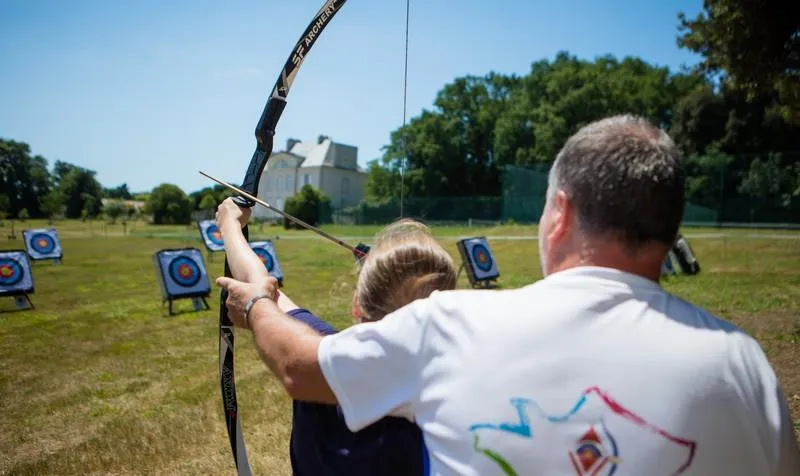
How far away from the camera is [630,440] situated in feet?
2.99

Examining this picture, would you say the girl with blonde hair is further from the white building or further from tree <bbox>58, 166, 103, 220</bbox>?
the white building

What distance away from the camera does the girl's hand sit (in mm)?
1972

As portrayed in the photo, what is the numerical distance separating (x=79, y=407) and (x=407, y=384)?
4.54 metres

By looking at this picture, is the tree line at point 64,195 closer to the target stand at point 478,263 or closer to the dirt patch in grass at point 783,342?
the target stand at point 478,263

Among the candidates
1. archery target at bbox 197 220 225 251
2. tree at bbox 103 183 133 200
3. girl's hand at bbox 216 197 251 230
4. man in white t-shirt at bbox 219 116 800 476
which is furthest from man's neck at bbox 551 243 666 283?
tree at bbox 103 183 133 200

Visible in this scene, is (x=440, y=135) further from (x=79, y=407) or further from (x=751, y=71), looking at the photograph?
(x=79, y=407)

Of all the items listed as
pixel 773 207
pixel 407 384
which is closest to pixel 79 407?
pixel 407 384

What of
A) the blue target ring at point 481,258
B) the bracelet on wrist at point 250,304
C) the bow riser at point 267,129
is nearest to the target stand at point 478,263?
the blue target ring at point 481,258

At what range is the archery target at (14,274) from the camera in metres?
8.91

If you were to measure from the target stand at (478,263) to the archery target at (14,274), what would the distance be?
761 cm

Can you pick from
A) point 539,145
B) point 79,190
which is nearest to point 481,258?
→ point 539,145

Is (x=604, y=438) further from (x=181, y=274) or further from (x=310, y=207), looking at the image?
(x=310, y=207)

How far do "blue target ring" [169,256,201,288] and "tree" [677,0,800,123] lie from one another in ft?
26.4

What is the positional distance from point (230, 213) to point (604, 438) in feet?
4.93
